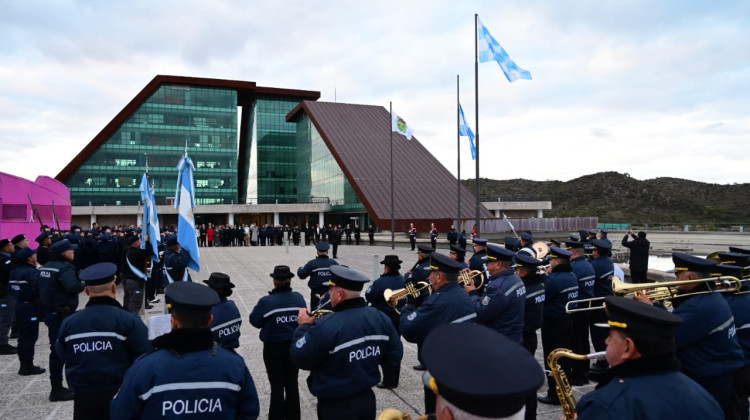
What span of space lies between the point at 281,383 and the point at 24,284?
15.4ft

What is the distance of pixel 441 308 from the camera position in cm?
409

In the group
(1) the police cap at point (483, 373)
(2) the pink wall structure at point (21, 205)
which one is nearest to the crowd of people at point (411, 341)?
(1) the police cap at point (483, 373)

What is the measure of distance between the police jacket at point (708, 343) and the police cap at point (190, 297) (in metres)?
3.36

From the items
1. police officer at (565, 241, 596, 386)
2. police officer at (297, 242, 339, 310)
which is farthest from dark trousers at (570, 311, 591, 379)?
police officer at (297, 242, 339, 310)

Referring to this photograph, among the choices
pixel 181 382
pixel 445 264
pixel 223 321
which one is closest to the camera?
pixel 181 382

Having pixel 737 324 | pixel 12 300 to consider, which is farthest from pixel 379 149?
pixel 737 324

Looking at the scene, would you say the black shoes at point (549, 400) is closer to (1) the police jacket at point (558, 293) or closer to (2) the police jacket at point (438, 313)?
(1) the police jacket at point (558, 293)

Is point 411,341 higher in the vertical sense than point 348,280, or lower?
lower

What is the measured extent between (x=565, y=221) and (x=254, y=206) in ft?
113

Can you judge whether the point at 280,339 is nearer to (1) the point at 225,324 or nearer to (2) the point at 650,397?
(1) the point at 225,324

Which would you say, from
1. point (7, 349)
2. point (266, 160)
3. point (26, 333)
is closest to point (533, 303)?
point (26, 333)

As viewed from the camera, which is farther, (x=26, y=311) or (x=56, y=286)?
(x=26, y=311)

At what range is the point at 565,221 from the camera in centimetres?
3969

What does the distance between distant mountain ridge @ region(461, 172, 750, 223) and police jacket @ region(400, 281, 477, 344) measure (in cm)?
7861
